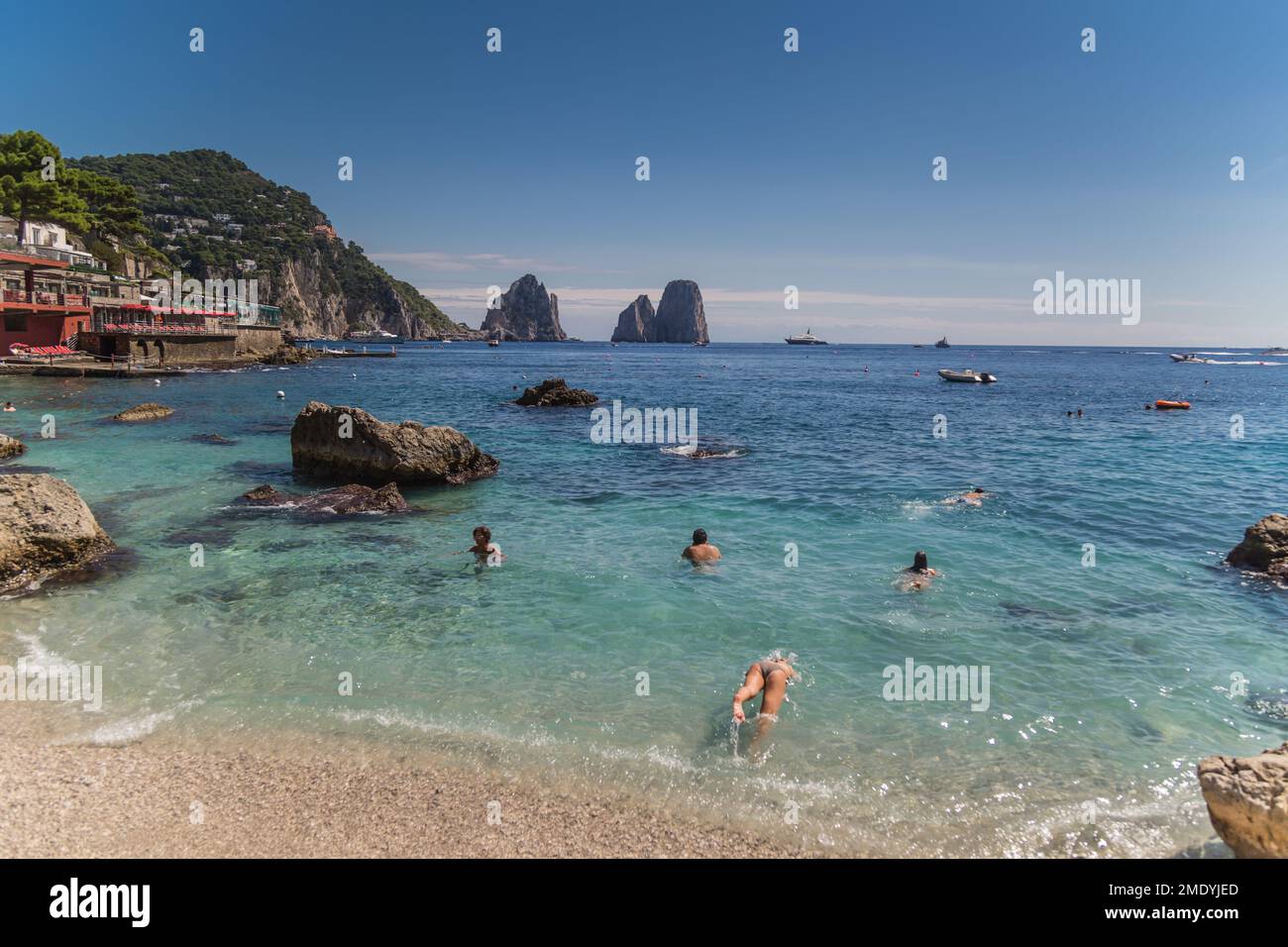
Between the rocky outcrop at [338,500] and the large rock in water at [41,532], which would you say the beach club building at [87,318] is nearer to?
the rocky outcrop at [338,500]

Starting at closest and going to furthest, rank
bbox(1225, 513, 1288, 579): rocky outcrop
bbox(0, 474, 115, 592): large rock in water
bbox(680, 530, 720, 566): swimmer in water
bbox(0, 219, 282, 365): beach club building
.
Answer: bbox(0, 474, 115, 592): large rock in water, bbox(1225, 513, 1288, 579): rocky outcrop, bbox(680, 530, 720, 566): swimmer in water, bbox(0, 219, 282, 365): beach club building

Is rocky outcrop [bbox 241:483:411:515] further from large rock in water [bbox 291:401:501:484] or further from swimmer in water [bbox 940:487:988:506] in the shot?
swimmer in water [bbox 940:487:988:506]

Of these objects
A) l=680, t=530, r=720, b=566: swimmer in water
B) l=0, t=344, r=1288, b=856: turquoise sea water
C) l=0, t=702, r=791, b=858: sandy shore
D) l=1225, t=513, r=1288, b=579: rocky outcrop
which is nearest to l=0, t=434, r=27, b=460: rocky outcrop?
l=0, t=344, r=1288, b=856: turquoise sea water

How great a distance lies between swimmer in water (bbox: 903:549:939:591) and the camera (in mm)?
14195

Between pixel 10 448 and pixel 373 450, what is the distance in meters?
15.2

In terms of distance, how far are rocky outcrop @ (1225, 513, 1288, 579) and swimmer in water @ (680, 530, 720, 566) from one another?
39.2ft

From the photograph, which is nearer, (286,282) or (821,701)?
(821,701)

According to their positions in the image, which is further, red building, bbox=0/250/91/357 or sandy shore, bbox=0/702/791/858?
red building, bbox=0/250/91/357

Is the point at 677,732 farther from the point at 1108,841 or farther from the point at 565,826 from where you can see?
the point at 1108,841

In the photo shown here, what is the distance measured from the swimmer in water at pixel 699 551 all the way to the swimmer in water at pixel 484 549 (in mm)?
4289

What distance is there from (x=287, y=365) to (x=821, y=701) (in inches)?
3663

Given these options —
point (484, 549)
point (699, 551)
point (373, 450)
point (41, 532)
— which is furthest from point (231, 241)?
point (699, 551)
